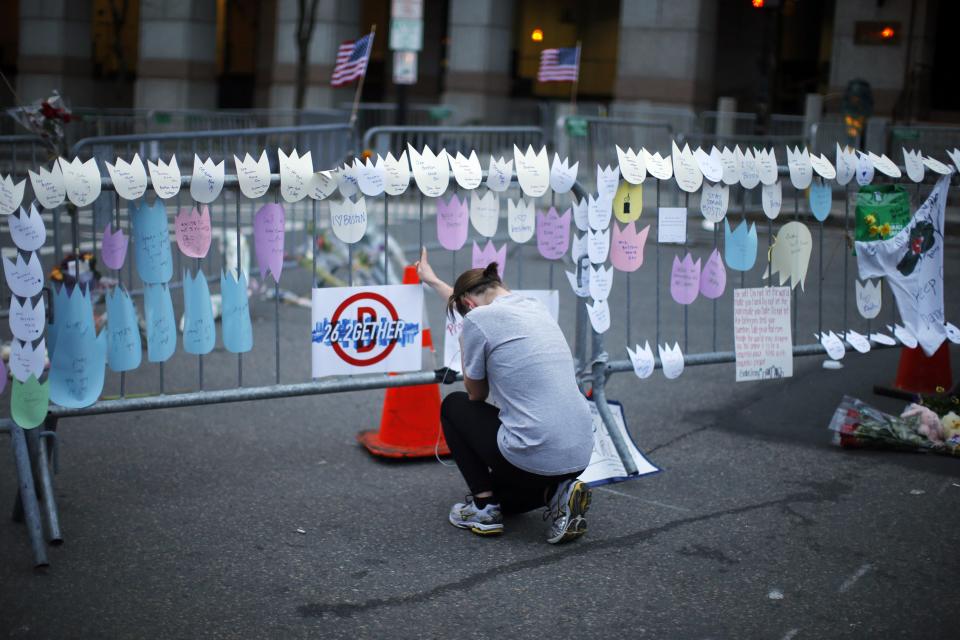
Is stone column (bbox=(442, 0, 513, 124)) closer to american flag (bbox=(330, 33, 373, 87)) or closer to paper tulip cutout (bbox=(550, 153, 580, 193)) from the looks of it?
american flag (bbox=(330, 33, 373, 87))

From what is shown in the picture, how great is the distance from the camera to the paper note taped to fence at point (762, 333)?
5.77 m

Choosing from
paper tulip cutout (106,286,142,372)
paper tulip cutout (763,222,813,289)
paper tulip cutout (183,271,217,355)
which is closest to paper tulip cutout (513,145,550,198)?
paper tulip cutout (763,222,813,289)

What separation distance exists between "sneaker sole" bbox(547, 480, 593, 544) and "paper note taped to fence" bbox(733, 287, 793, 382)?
57.0 inches

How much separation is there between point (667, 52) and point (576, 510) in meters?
18.7

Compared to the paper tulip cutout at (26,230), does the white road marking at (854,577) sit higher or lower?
lower

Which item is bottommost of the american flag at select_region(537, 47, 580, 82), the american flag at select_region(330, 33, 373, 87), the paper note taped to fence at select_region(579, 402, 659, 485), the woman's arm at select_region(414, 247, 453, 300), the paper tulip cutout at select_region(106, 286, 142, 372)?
the paper note taped to fence at select_region(579, 402, 659, 485)

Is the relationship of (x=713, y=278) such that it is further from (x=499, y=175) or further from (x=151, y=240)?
(x=151, y=240)

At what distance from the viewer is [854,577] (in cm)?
447

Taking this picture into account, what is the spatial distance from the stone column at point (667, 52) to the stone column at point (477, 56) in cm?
308

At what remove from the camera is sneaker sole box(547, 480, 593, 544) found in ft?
15.5

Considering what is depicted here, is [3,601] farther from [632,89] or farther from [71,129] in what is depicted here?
[632,89]

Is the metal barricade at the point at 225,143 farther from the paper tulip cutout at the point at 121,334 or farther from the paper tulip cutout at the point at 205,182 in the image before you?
the paper tulip cutout at the point at 121,334

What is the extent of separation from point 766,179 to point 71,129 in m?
15.4

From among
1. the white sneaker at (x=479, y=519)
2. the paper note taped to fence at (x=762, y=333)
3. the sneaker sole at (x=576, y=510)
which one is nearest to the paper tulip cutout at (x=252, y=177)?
the white sneaker at (x=479, y=519)
